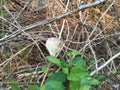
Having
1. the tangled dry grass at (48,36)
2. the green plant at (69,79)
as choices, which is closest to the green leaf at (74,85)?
the green plant at (69,79)

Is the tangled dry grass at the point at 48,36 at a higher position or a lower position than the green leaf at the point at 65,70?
higher

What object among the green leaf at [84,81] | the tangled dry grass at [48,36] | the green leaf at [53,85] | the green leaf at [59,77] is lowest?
the green leaf at [53,85]

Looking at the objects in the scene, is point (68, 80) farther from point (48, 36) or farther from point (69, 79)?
point (48, 36)

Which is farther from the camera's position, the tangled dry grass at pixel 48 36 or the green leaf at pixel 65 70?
the tangled dry grass at pixel 48 36

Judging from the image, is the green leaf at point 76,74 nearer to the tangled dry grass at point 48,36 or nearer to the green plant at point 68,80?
the green plant at point 68,80

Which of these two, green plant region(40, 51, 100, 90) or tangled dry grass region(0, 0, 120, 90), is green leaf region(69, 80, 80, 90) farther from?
tangled dry grass region(0, 0, 120, 90)

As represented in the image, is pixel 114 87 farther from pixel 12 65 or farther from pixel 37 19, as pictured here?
pixel 37 19

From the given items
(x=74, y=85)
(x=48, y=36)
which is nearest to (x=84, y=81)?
(x=74, y=85)
